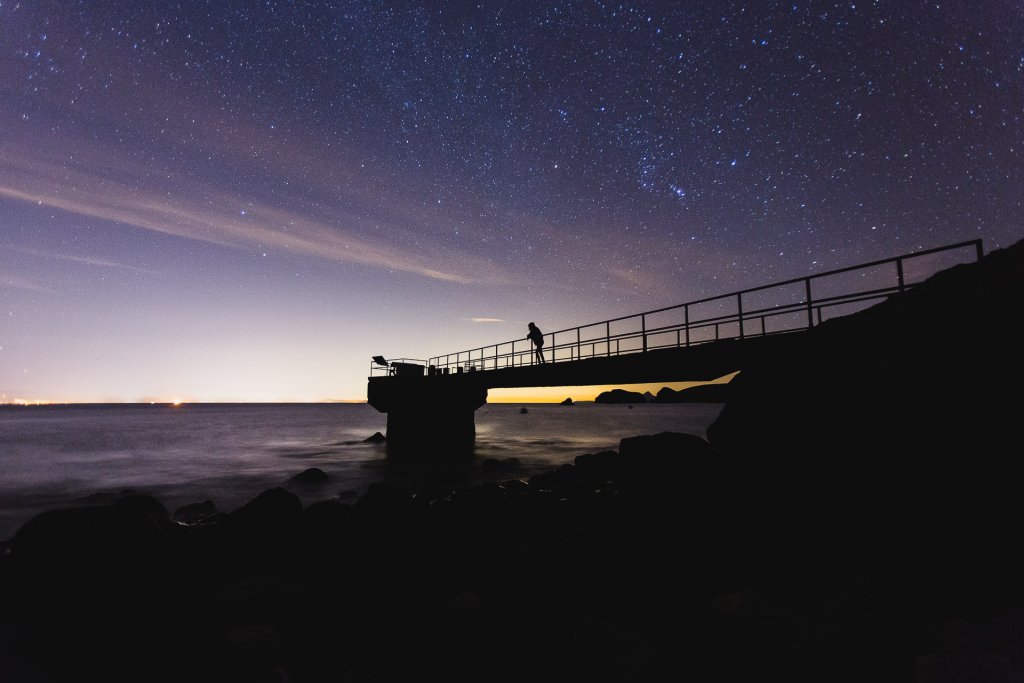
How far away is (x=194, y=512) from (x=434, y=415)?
14856 millimetres

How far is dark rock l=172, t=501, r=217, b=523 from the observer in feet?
45.2

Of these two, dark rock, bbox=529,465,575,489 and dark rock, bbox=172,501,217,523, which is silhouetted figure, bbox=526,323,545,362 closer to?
dark rock, bbox=529,465,575,489

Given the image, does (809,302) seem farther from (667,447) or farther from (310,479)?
(310,479)

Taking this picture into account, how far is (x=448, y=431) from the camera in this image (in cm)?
2875

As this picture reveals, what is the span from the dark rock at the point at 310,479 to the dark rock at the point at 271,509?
10105mm

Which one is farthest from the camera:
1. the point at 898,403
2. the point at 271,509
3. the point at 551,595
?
the point at 271,509

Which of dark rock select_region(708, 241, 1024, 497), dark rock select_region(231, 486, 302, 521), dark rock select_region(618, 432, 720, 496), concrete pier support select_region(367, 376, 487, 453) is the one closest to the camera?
dark rock select_region(708, 241, 1024, 497)

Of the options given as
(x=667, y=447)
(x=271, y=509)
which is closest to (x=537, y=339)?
(x=667, y=447)

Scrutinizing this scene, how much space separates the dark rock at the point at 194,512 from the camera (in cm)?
1377

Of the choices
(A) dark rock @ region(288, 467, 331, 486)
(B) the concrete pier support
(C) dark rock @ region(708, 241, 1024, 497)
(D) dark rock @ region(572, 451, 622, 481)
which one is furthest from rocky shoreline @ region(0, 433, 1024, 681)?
(B) the concrete pier support

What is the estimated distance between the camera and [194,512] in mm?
14602

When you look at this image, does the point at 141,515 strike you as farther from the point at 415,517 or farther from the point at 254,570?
the point at 415,517

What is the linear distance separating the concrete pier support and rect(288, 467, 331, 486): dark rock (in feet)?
23.5

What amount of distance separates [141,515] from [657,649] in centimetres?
765
